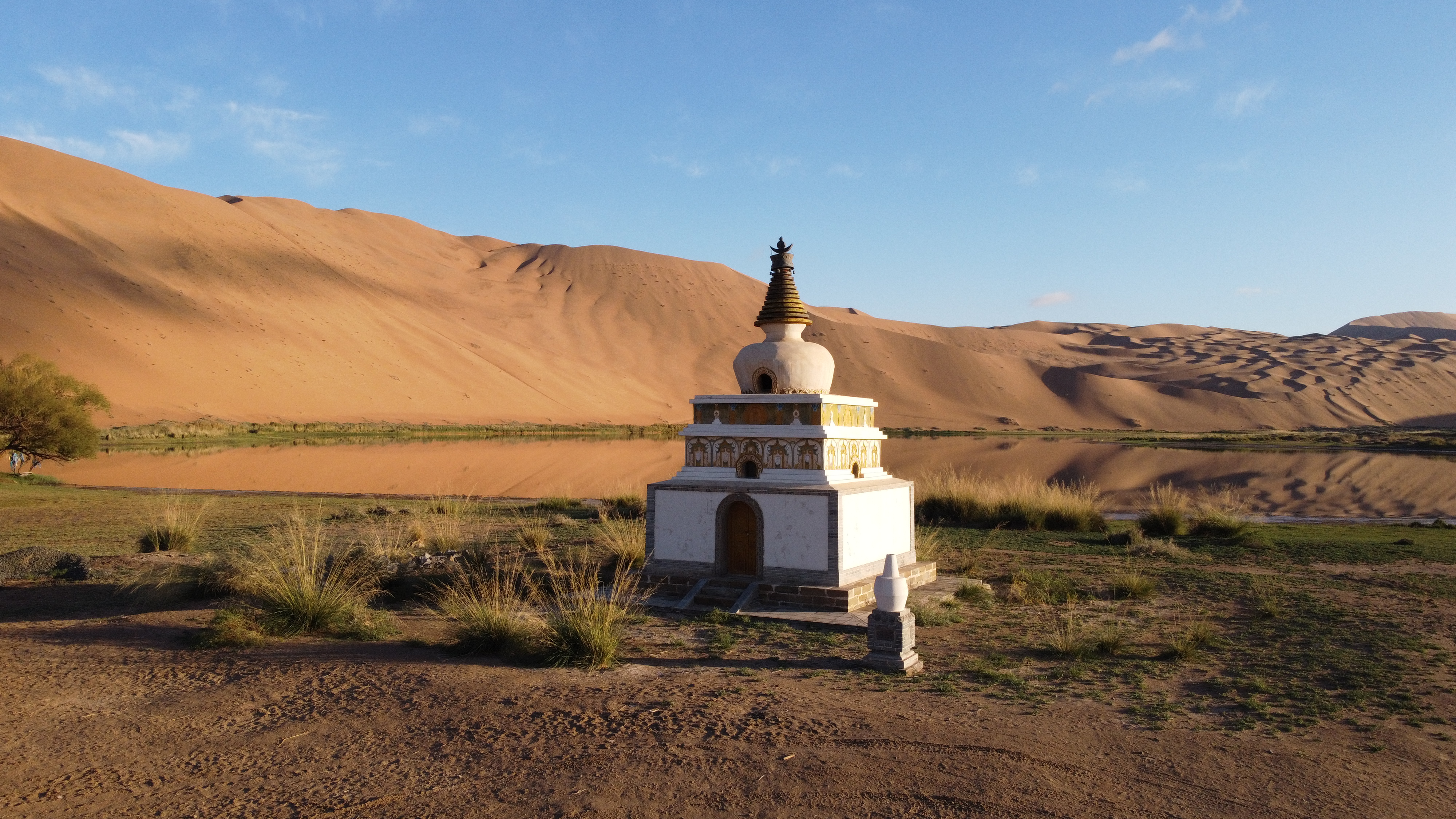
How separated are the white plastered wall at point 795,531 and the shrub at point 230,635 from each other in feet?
16.6

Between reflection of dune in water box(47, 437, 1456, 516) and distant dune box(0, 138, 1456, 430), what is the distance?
17.1 metres

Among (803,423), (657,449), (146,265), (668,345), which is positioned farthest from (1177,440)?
(146,265)

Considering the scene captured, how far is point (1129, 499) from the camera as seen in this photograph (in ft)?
76.4

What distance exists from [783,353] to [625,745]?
636cm

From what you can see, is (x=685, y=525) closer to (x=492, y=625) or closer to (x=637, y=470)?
(x=492, y=625)

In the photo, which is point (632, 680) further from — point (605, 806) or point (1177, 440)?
point (1177, 440)

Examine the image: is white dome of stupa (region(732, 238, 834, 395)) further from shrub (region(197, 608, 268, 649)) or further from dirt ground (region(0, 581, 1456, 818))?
shrub (region(197, 608, 268, 649))

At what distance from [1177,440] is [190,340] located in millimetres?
60577

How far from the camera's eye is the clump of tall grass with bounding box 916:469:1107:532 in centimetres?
1716

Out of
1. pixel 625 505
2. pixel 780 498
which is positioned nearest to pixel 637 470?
pixel 625 505

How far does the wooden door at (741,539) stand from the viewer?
34.2 feet

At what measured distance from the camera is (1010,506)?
17875mm

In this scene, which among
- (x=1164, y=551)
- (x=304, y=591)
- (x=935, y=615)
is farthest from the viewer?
(x=1164, y=551)

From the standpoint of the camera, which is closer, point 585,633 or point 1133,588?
point 585,633
